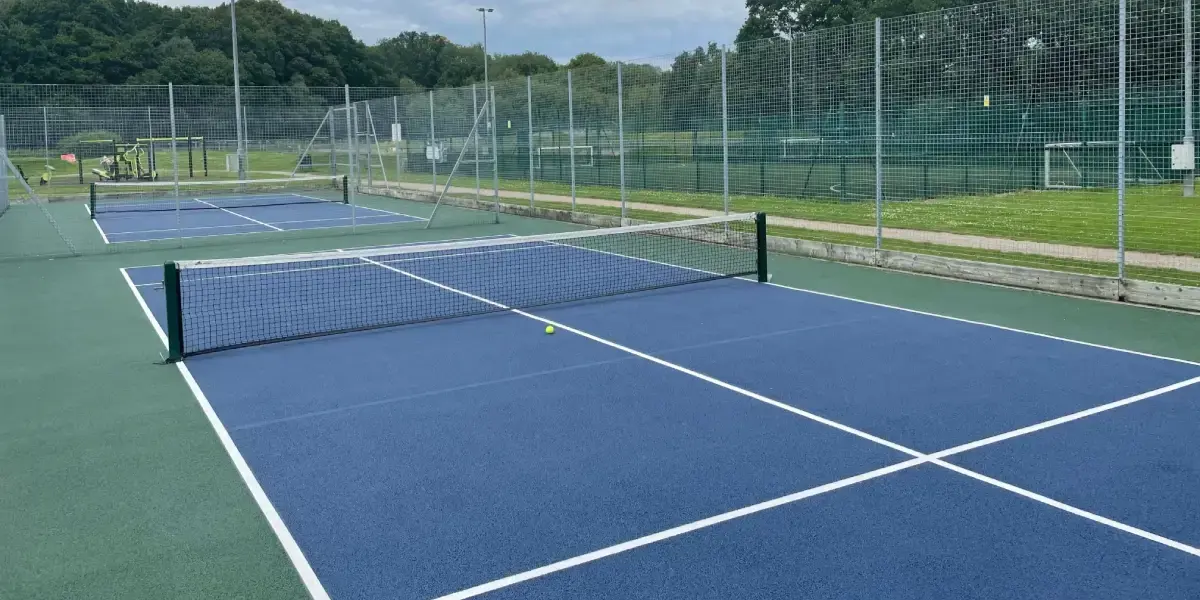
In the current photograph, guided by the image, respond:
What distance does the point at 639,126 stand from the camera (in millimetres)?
20781

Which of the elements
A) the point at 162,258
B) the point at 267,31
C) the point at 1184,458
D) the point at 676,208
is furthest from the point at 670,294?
the point at 267,31

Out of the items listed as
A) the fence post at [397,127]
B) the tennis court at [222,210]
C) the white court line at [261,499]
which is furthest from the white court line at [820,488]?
the fence post at [397,127]

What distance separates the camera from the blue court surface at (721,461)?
15.0 feet

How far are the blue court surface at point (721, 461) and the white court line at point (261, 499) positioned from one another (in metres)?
0.02

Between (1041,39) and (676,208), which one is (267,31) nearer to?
(676,208)

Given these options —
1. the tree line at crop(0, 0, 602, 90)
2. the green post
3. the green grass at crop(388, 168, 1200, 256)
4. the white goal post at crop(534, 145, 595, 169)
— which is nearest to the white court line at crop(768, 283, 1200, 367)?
the green grass at crop(388, 168, 1200, 256)

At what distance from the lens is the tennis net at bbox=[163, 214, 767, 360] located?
1037 centimetres

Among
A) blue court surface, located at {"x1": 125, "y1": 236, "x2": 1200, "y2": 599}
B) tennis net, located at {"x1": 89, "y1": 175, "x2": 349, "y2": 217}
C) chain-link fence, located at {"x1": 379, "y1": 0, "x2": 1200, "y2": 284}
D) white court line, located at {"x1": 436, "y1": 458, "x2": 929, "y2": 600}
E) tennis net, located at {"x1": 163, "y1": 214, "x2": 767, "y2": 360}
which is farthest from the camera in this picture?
tennis net, located at {"x1": 89, "y1": 175, "x2": 349, "y2": 217}

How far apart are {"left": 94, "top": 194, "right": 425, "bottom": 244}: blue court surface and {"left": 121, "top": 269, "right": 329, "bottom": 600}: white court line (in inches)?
458

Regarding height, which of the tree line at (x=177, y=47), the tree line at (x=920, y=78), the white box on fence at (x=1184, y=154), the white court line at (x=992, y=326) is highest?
the tree line at (x=177, y=47)

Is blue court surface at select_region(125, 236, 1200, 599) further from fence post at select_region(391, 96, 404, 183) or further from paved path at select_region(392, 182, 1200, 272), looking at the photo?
fence post at select_region(391, 96, 404, 183)

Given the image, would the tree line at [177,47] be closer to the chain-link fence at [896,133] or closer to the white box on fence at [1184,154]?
the chain-link fence at [896,133]

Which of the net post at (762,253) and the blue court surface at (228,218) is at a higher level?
the blue court surface at (228,218)

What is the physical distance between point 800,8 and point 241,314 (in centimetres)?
5839
